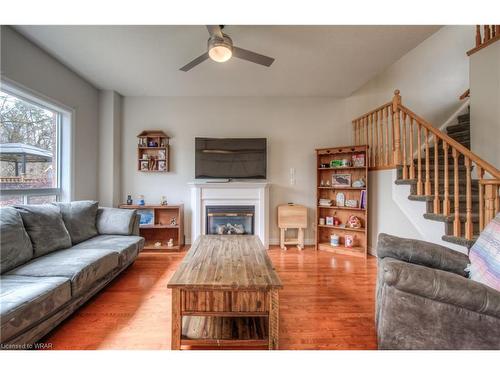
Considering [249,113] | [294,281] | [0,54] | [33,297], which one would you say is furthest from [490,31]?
[0,54]

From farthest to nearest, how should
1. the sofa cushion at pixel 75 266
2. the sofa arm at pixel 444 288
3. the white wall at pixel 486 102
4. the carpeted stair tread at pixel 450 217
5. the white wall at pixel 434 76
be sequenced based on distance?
the white wall at pixel 434 76
the white wall at pixel 486 102
the carpeted stair tread at pixel 450 217
the sofa cushion at pixel 75 266
the sofa arm at pixel 444 288

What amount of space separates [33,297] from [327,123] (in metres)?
4.19

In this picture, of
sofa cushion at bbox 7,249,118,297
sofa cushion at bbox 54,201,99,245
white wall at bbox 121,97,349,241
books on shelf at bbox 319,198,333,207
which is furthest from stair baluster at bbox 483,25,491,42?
sofa cushion at bbox 54,201,99,245

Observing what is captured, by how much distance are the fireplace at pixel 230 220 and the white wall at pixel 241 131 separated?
0.42 metres

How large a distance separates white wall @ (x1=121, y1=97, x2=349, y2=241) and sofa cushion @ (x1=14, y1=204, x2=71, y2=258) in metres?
1.66

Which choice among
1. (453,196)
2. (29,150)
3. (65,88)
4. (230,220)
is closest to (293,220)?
(230,220)

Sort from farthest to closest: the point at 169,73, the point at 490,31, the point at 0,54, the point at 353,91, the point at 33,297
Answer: the point at 353,91 < the point at 169,73 < the point at 490,31 < the point at 0,54 < the point at 33,297

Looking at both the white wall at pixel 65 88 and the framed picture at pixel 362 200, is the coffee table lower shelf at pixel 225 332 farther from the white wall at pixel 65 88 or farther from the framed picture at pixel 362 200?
the white wall at pixel 65 88

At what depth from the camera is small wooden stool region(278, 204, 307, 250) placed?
3.65 meters

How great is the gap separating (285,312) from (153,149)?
3317 millimetres

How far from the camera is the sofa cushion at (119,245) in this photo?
2262mm

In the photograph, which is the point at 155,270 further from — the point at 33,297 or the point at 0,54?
the point at 0,54

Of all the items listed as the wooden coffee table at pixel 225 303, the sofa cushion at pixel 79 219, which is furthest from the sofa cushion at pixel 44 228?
the wooden coffee table at pixel 225 303
